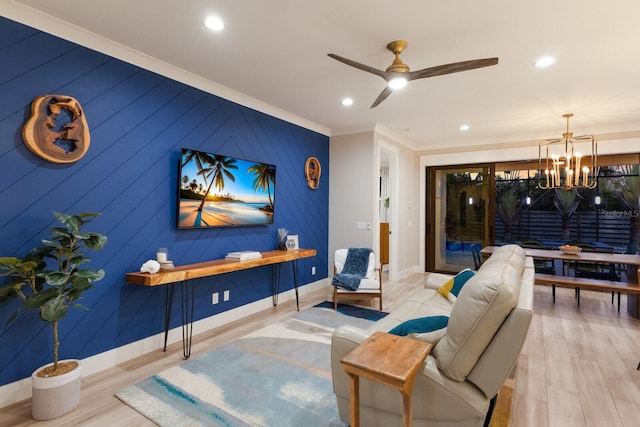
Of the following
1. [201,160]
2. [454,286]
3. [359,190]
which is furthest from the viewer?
[359,190]

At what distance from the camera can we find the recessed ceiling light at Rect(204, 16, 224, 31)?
238cm

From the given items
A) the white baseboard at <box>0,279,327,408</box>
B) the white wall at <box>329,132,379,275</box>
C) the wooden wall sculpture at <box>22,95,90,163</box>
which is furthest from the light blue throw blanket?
the wooden wall sculpture at <box>22,95,90,163</box>

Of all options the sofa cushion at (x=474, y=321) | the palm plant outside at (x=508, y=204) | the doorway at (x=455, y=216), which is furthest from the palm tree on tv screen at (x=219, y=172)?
the palm plant outside at (x=508, y=204)

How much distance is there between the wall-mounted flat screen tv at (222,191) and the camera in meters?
3.29

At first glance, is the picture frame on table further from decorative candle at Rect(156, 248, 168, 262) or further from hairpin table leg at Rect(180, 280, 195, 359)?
decorative candle at Rect(156, 248, 168, 262)

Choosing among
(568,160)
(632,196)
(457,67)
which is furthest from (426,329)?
(632,196)

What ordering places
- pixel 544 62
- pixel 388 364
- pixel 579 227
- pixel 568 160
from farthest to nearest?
pixel 579 227 < pixel 568 160 < pixel 544 62 < pixel 388 364

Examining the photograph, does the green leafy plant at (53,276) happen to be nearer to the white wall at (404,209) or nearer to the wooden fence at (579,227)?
the white wall at (404,209)

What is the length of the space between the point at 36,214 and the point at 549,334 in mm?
4976

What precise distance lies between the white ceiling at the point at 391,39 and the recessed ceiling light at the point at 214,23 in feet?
0.15

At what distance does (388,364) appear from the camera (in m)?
1.43

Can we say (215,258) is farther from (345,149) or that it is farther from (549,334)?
(549,334)

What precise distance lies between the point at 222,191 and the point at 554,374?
3.62 meters

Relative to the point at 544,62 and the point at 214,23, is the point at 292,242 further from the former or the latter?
the point at 544,62
